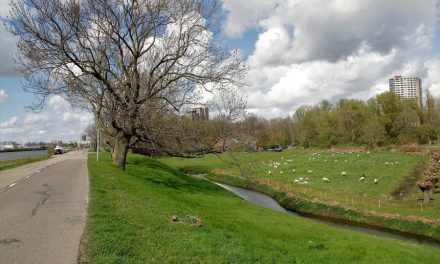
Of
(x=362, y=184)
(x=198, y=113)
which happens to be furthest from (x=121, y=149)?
(x=362, y=184)

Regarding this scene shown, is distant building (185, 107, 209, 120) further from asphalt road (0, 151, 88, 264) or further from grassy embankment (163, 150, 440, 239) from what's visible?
asphalt road (0, 151, 88, 264)

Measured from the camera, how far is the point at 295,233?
56.7 ft

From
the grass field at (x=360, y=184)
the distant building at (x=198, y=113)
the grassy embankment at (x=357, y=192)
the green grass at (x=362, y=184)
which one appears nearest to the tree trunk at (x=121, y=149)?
the distant building at (x=198, y=113)

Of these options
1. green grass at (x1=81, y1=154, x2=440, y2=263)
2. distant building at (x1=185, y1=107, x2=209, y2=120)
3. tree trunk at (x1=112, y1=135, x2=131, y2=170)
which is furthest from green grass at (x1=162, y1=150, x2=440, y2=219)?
green grass at (x1=81, y1=154, x2=440, y2=263)

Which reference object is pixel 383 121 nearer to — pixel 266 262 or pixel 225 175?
pixel 225 175

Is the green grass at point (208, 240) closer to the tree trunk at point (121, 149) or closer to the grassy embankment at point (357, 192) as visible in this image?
the tree trunk at point (121, 149)

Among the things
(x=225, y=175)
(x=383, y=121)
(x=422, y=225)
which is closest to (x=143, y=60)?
(x=422, y=225)

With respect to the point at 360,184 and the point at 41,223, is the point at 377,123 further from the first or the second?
the point at 41,223

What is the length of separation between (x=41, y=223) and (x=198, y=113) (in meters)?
18.5

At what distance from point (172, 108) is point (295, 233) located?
13248mm

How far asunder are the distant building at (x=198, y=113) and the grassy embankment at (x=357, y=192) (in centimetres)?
421

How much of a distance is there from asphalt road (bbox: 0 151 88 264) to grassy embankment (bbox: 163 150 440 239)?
45.5 feet

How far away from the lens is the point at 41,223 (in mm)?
11336

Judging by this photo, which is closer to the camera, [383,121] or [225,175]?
[225,175]
